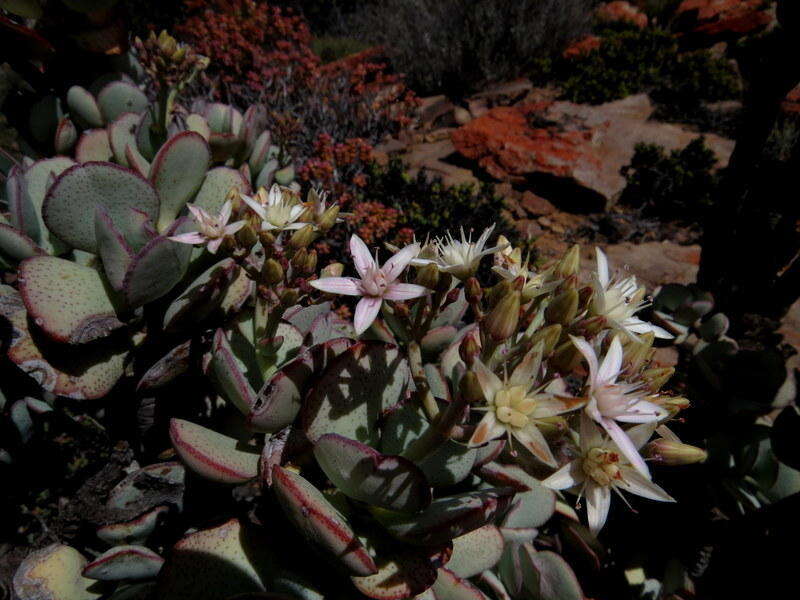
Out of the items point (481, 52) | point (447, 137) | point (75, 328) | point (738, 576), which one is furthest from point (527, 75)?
point (75, 328)

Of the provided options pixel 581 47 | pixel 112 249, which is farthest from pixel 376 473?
pixel 581 47

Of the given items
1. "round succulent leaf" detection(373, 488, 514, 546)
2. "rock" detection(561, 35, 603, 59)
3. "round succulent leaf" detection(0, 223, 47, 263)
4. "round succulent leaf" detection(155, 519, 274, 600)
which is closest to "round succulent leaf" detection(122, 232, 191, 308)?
"round succulent leaf" detection(0, 223, 47, 263)

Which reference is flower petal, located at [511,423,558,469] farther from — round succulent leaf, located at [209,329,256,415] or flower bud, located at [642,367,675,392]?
round succulent leaf, located at [209,329,256,415]

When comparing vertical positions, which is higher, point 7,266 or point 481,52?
point 7,266

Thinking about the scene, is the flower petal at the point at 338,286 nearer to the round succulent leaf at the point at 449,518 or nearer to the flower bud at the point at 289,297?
the flower bud at the point at 289,297

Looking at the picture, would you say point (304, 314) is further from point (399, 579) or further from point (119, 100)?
point (119, 100)

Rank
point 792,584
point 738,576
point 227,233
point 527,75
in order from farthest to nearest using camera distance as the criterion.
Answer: point 527,75 < point 738,576 < point 792,584 < point 227,233

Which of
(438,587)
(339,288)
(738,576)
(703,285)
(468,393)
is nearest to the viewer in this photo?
(468,393)

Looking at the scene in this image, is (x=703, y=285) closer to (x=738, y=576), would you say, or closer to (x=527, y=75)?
(x=738, y=576)
